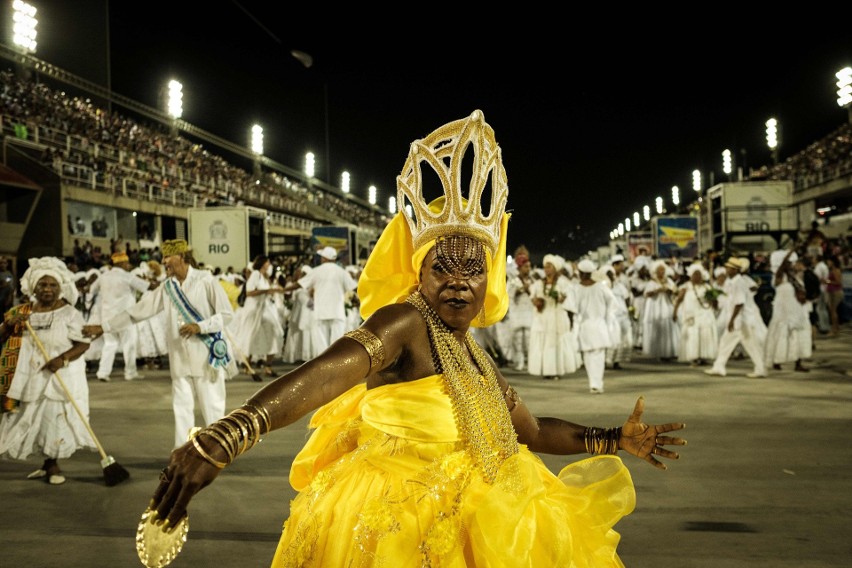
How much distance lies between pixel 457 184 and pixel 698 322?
44.7 feet

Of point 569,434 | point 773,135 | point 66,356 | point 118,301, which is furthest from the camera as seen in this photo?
point 773,135

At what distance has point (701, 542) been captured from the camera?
4.93m

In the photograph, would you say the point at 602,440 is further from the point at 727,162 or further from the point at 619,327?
the point at 727,162

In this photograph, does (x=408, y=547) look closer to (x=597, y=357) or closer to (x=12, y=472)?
(x=12, y=472)

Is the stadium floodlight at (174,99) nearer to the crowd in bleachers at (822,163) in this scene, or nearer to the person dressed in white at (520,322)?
the crowd in bleachers at (822,163)

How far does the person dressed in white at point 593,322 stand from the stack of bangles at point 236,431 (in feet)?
33.1

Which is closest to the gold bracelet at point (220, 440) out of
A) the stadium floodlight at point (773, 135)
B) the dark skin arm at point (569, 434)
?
the dark skin arm at point (569, 434)

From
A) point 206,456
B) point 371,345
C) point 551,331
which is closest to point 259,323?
point 551,331

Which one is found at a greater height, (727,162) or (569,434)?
(727,162)

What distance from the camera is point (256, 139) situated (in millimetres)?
63469

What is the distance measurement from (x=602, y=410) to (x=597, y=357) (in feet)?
6.08

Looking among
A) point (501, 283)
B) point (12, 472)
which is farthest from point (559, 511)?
point (12, 472)

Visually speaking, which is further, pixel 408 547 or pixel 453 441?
pixel 453 441

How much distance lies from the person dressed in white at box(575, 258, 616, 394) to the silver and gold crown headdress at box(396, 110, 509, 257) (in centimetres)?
921
